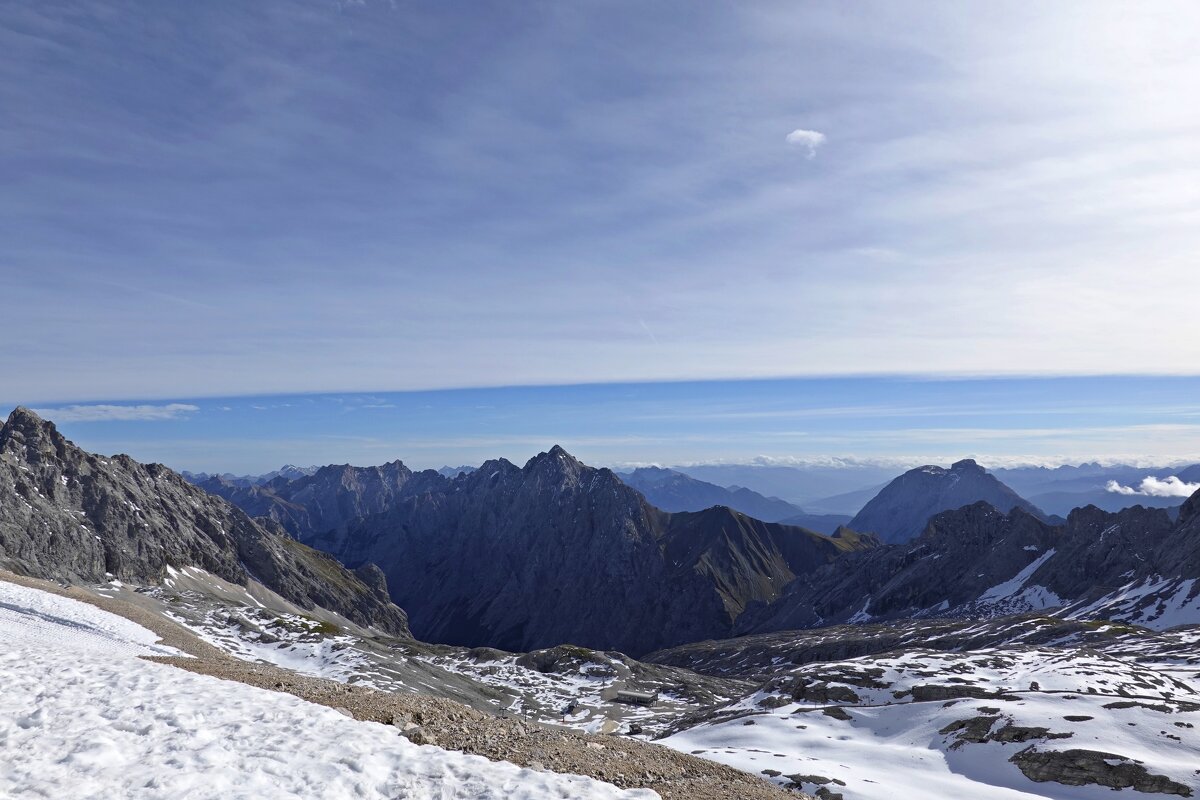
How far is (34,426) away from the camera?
181625 millimetres

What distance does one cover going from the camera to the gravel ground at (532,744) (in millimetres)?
18781

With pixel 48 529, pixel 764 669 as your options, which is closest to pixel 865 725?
pixel 764 669

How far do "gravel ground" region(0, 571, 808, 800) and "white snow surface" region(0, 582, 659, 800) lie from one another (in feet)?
3.43

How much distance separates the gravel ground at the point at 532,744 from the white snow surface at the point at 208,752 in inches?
41.2

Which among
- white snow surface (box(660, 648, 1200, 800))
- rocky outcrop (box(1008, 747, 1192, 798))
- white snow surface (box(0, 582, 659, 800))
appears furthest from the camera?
white snow surface (box(660, 648, 1200, 800))

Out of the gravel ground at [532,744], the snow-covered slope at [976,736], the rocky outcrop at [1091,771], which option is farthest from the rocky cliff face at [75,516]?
the rocky outcrop at [1091,771]

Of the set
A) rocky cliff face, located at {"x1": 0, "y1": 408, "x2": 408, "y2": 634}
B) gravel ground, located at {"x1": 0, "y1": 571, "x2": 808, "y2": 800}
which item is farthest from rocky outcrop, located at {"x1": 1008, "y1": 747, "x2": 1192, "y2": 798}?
rocky cliff face, located at {"x1": 0, "y1": 408, "x2": 408, "y2": 634}

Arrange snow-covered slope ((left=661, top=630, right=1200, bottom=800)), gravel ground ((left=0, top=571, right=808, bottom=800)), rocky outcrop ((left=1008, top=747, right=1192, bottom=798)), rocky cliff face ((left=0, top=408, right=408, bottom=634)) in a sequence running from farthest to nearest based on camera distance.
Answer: rocky cliff face ((left=0, top=408, right=408, bottom=634)), snow-covered slope ((left=661, top=630, right=1200, bottom=800)), rocky outcrop ((left=1008, top=747, right=1192, bottom=798)), gravel ground ((left=0, top=571, right=808, bottom=800))

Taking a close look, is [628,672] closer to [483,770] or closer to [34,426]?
[483,770]

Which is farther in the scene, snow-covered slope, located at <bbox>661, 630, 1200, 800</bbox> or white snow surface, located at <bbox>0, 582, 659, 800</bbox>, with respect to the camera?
snow-covered slope, located at <bbox>661, 630, 1200, 800</bbox>

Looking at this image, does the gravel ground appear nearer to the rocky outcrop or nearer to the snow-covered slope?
the snow-covered slope

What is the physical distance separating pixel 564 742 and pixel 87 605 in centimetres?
5817

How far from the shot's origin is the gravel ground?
18.8 meters

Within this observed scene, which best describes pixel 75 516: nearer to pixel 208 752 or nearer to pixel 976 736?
pixel 208 752
